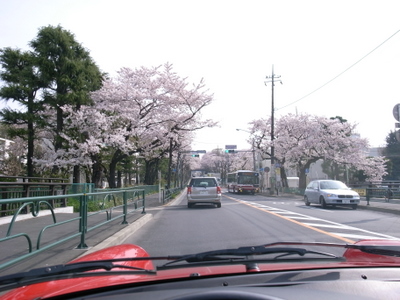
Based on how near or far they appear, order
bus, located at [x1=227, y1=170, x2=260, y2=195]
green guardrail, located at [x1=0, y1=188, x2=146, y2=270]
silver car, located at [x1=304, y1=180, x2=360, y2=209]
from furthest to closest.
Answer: bus, located at [x1=227, y1=170, x2=260, y2=195] → silver car, located at [x1=304, y1=180, x2=360, y2=209] → green guardrail, located at [x1=0, y1=188, x2=146, y2=270]

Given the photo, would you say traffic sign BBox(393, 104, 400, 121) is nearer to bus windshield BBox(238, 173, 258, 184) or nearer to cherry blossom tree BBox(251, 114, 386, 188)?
cherry blossom tree BBox(251, 114, 386, 188)

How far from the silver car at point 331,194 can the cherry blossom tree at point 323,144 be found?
2081 centimetres

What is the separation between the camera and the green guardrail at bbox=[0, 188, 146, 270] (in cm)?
525

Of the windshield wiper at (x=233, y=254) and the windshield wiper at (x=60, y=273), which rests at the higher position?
the windshield wiper at (x=233, y=254)

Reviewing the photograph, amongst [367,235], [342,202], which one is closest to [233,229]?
[367,235]

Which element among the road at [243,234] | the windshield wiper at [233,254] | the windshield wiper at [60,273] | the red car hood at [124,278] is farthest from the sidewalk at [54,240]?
the windshield wiper at [233,254]

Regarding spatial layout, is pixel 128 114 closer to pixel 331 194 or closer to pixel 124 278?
pixel 331 194

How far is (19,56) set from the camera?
25.5 meters

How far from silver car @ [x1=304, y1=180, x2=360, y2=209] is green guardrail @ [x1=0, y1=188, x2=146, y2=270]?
1012cm

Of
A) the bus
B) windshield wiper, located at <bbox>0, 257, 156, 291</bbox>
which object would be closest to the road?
windshield wiper, located at <bbox>0, 257, 156, 291</bbox>

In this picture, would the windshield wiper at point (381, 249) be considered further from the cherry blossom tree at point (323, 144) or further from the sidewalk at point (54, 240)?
the cherry blossom tree at point (323, 144)

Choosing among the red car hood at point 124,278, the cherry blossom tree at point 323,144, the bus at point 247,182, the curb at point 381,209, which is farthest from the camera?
the bus at point 247,182

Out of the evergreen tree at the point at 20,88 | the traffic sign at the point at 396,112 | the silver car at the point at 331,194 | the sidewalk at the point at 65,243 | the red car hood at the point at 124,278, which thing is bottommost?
the sidewalk at the point at 65,243

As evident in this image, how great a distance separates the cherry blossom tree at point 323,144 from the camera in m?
40.8
